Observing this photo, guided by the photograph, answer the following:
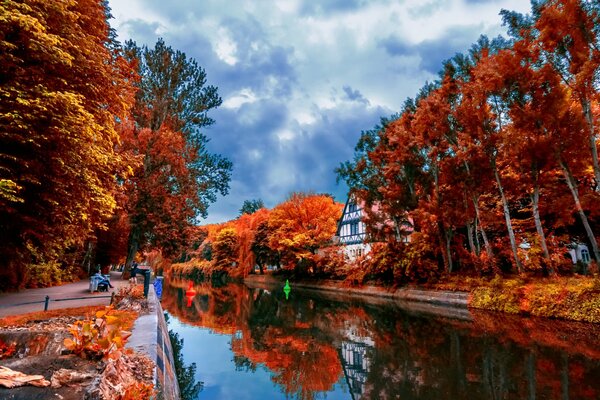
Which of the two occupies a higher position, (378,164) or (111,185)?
(378,164)

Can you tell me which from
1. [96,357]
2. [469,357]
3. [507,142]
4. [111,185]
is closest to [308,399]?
[96,357]

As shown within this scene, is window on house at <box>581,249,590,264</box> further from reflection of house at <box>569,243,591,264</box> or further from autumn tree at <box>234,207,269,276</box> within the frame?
autumn tree at <box>234,207,269,276</box>

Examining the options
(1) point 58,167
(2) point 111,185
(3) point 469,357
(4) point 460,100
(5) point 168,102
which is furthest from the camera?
(5) point 168,102

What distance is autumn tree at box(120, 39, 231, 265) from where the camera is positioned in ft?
71.4

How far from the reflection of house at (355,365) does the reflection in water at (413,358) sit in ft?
0.09

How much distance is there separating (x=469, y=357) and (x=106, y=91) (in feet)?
44.7

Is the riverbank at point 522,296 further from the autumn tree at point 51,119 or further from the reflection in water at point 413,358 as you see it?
the autumn tree at point 51,119

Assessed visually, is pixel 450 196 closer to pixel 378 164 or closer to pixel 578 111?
pixel 378 164

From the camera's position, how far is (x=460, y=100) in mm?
22625

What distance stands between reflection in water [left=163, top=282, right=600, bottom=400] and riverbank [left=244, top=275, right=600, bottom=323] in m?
1.18

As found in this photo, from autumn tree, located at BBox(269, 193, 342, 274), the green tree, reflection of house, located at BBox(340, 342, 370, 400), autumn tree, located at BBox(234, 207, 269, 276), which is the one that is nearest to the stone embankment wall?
reflection of house, located at BBox(340, 342, 370, 400)

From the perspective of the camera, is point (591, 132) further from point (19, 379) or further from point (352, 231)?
point (352, 231)

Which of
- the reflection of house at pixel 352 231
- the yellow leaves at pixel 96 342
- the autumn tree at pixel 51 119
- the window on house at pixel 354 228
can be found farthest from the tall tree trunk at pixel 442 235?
the yellow leaves at pixel 96 342

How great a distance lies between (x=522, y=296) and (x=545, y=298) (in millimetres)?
1696
